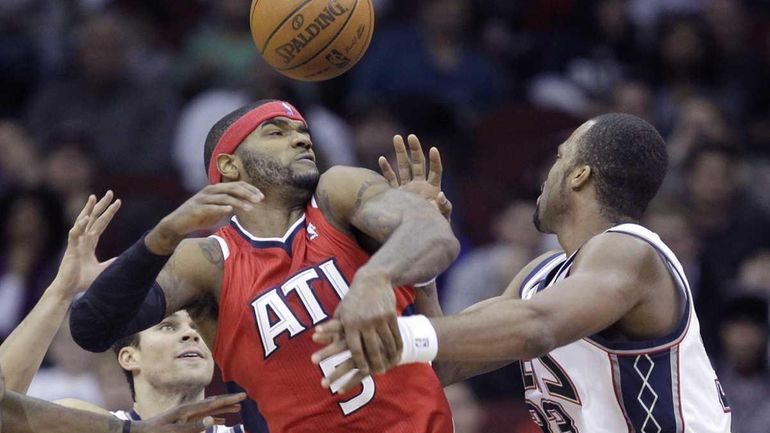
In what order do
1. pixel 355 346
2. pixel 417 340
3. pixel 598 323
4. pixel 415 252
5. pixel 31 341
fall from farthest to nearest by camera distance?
pixel 31 341 → pixel 415 252 → pixel 598 323 → pixel 417 340 → pixel 355 346

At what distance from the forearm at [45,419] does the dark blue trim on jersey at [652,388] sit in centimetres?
206

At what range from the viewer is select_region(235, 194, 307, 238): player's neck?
18.6 feet

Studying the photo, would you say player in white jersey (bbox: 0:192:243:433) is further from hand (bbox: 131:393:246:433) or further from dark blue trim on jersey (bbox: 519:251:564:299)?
dark blue trim on jersey (bbox: 519:251:564:299)

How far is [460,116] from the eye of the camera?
11.5 m

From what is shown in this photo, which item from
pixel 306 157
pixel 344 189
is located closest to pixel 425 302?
pixel 344 189

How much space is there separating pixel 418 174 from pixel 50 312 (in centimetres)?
173

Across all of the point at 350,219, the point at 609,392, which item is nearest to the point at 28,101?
the point at 350,219

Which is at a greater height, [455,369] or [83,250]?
[83,250]

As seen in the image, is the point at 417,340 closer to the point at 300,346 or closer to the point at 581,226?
the point at 300,346

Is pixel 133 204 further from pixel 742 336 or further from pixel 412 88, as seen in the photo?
pixel 742 336

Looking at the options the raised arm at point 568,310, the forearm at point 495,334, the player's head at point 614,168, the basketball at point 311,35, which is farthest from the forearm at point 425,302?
the forearm at point 495,334

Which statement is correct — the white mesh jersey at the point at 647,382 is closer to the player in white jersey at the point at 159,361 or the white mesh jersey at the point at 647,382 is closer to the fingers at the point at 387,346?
the fingers at the point at 387,346

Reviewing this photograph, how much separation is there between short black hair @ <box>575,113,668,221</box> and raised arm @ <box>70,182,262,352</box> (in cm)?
136

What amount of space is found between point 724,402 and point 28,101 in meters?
7.70
